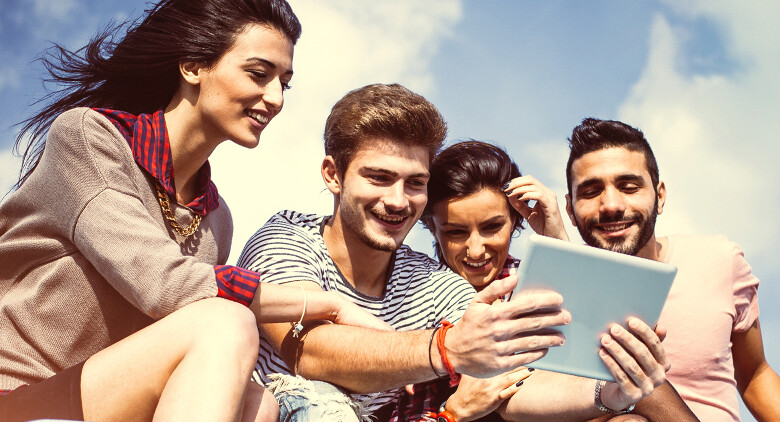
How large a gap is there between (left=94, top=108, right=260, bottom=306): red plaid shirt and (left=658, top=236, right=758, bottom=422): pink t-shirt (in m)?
3.06

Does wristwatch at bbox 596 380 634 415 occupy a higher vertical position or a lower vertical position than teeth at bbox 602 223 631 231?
lower

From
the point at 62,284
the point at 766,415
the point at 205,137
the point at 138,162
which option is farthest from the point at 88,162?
the point at 766,415

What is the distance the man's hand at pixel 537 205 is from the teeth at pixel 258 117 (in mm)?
1759

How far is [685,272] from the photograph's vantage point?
187 inches

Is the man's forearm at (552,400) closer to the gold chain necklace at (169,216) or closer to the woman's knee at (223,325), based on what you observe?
the woman's knee at (223,325)

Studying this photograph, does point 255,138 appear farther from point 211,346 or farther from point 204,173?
point 211,346

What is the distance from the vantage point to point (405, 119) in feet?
13.8

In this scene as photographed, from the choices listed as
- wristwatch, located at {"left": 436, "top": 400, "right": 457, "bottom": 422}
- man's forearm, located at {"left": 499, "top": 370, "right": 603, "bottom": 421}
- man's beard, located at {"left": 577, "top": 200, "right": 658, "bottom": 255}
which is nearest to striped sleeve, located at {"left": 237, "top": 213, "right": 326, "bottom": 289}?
wristwatch, located at {"left": 436, "top": 400, "right": 457, "bottom": 422}

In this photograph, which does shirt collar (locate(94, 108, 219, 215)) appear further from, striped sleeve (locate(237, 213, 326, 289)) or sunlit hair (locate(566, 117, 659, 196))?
sunlit hair (locate(566, 117, 659, 196))

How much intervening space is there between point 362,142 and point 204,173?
112 centimetres

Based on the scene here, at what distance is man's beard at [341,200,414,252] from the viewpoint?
3.98 m

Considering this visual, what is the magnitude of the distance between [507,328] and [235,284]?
41.7 inches

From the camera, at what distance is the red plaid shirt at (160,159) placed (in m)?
2.63

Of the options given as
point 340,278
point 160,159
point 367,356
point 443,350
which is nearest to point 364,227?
point 340,278
